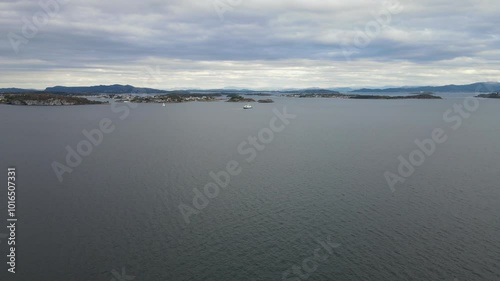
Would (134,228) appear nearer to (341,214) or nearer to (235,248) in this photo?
(235,248)

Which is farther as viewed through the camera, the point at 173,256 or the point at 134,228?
the point at 134,228

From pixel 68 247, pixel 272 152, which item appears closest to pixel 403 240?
pixel 68 247

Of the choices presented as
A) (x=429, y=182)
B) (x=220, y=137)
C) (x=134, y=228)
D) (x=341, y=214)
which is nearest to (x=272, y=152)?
(x=220, y=137)

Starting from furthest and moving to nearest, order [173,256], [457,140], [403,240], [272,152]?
[457,140] < [272,152] < [403,240] < [173,256]

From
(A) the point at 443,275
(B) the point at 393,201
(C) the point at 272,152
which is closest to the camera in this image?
(A) the point at 443,275

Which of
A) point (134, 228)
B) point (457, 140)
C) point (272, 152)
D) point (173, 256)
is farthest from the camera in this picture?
point (457, 140)

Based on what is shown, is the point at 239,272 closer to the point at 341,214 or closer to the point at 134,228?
the point at 134,228
